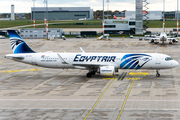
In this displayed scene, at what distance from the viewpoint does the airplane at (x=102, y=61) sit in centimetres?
4734

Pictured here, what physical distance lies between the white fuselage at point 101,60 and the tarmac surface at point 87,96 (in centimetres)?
232

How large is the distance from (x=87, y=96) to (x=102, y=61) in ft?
41.2

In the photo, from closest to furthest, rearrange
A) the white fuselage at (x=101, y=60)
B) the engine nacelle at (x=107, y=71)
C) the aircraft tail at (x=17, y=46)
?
the engine nacelle at (x=107, y=71) → the white fuselage at (x=101, y=60) → the aircraft tail at (x=17, y=46)

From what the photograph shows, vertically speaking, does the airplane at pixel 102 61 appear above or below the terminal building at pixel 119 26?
below

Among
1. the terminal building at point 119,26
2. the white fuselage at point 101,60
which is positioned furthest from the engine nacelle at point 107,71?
the terminal building at point 119,26

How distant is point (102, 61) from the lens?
48562 mm

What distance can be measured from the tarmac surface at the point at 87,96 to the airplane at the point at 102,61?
1981mm

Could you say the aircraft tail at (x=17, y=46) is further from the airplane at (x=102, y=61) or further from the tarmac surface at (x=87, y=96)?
the tarmac surface at (x=87, y=96)

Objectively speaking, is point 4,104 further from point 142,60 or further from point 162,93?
point 142,60

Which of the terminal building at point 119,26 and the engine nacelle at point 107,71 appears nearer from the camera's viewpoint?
the engine nacelle at point 107,71

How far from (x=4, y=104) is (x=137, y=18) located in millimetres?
124534

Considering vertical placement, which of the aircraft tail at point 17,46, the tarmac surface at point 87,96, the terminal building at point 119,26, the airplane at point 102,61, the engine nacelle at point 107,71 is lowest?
Result: the tarmac surface at point 87,96

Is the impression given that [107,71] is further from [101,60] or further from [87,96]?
[87,96]

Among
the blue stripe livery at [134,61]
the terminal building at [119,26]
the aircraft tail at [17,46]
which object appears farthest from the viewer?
the terminal building at [119,26]
